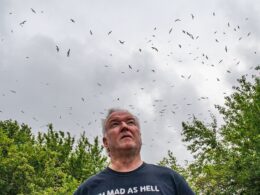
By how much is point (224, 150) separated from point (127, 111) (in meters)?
27.7

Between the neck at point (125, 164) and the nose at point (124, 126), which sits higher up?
the nose at point (124, 126)

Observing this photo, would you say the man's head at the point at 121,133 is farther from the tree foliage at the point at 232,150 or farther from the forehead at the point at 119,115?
the tree foliage at the point at 232,150

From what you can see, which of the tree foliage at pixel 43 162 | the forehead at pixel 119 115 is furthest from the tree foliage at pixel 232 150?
the forehead at pixel 119 115

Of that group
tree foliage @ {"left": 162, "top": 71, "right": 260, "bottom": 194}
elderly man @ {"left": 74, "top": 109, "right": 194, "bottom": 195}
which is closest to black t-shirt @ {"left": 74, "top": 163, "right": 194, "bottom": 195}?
elderly man @ {"left": 74, "top": 109, "right": 194, "bottom": 195}

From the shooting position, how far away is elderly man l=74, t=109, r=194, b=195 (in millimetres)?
3885

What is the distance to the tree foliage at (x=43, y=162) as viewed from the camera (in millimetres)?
30609

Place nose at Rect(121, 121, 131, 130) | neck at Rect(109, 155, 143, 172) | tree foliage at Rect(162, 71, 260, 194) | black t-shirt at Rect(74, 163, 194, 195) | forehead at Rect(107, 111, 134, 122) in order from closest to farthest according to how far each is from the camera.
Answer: black t-shirt at Rect(74, 163, 194, 195) < neck at Rect(109, 155, 143, 172) < nose at Rect(121, 121, 131, 130) < forehead at Rect(107, 111, 134, 122) < tree foliage at Rect(162, 71, 260, 194)

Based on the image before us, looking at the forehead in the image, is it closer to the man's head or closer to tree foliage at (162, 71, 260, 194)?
the man's head

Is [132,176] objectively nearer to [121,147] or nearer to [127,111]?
[121,147]

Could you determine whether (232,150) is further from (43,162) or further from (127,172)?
(127,172)

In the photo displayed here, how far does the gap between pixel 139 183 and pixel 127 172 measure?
16 centimetres

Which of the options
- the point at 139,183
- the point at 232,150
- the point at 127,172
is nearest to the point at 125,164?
the point at 127,172

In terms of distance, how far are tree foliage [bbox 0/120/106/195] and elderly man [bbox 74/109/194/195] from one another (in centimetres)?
2596

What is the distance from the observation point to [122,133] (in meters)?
4.14
